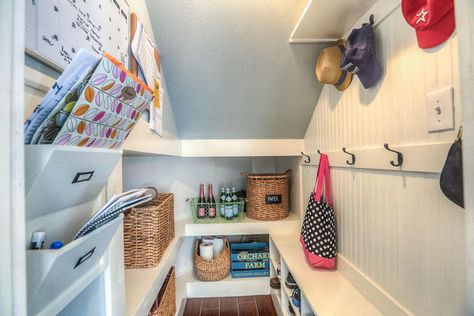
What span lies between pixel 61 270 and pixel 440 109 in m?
0.99

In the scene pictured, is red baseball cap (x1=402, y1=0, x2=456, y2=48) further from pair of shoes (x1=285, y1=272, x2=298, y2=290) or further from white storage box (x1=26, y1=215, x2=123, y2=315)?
pair of shoes (x1=285, y1=272, x2=298, y2=290)

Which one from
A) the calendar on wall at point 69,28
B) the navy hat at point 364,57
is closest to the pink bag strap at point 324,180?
the navy hat at point 364,57

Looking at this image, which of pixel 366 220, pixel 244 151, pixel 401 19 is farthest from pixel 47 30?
pixel 244 151

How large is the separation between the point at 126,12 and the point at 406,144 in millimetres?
1110

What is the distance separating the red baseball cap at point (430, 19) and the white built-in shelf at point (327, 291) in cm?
103

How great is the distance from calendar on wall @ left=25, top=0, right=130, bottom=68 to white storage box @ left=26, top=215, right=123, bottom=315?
0.34 metres

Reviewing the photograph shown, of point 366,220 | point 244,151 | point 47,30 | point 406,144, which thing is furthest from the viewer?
point 244,151

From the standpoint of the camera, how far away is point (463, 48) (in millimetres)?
343

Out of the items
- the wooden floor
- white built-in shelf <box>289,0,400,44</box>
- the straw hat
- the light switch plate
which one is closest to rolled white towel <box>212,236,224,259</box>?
the wooden floor

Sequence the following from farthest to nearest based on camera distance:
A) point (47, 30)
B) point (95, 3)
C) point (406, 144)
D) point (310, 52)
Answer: point (310, 52)
point (406, 144)
point (95, 3)
point (47, 30)

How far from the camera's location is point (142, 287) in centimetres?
105

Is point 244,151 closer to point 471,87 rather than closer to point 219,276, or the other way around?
point 219,276

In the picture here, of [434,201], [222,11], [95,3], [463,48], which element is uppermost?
[222,11]

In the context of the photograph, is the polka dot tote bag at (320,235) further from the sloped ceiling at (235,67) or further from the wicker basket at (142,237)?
the wicker basket at (142,237)
